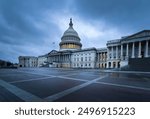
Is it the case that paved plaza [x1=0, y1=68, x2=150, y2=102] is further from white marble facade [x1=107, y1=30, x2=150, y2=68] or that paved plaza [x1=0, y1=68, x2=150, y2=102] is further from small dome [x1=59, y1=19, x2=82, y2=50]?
small dome [x1=59, y1=19, x2=82, y2=50]

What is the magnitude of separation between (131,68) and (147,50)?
85.3ft

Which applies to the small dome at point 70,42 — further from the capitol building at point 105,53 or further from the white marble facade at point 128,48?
the white marble facade at point 128,48

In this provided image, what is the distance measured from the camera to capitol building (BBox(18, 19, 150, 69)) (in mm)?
52062

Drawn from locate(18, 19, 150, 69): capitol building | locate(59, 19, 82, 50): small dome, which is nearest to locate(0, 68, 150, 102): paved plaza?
locate(18, 19, 150, 69): capitol building

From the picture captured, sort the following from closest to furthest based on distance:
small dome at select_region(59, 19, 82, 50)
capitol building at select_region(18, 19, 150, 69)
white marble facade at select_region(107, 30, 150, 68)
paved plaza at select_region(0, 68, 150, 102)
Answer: paved plaza at select_region(0, 68, 150, 102) → white marble facade at select_region(107, 30, 150, 68) → capitol building at select_region(18, 19, 150, 69) → small dome at select_region(59, 19, 82, 50)

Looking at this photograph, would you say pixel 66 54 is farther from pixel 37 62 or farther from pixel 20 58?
pixel 20 58

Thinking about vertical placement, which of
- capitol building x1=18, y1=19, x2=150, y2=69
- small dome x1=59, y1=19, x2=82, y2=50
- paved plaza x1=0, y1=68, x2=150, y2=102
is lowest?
paved plaza x1=0, y1=68, x2=150, y2=102

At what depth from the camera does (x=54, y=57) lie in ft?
334

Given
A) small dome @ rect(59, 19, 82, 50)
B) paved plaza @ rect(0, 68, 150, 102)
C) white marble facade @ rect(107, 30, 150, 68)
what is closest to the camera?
paved plaza @ rect(0, 68, 150, 102)

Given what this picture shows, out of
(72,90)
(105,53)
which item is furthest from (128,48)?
(72,90)

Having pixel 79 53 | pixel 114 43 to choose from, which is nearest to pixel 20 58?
pixel 79 53

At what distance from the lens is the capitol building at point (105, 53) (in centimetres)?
5206

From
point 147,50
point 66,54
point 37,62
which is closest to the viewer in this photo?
point 147,50

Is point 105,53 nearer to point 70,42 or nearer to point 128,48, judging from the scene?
point 128,48
